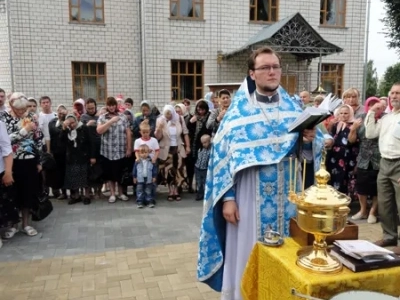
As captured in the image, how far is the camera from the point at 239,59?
16.1m

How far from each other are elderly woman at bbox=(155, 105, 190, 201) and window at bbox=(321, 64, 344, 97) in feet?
38.8

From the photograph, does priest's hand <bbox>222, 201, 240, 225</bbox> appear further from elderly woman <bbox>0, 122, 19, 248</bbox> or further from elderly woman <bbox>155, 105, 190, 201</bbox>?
elderly woman <bbox>155, 105, 190, 201</bbox>

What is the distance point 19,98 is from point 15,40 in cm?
1039

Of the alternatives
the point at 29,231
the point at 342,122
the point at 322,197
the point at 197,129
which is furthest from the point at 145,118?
the point at 322,197

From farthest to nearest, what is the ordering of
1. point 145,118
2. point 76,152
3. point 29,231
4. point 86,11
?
point 86,11 → point 145,118 → point 76,152 → point 29,231

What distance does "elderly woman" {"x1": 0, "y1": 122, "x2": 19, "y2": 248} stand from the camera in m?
4.43

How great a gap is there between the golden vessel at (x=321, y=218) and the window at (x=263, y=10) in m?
15.5

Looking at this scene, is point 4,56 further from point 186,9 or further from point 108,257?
point 108,257

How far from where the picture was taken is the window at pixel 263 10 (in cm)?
1608

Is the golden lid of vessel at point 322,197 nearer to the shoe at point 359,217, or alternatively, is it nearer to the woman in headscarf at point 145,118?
the shoe at point 359,217

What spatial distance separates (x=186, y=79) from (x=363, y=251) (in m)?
14.5

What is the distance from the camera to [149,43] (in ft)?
48.8

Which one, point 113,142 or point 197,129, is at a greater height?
point 197,129

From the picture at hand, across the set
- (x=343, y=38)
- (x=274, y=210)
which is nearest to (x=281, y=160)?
(x=274, y=210)
